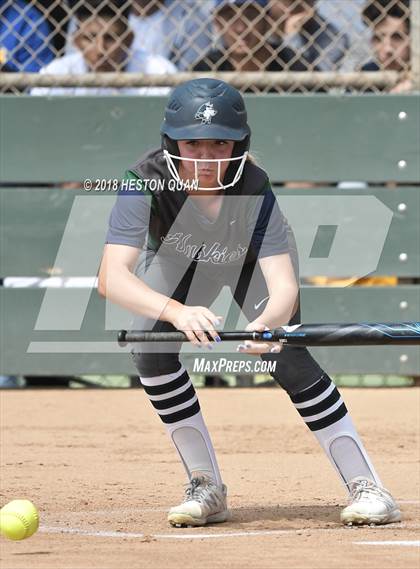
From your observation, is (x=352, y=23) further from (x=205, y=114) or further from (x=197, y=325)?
(x=197, y=325)

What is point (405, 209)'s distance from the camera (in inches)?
301

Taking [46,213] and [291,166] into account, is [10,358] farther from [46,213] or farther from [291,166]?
[291,166]

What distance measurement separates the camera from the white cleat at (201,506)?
4.42 m

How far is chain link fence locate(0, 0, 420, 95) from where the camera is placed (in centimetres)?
767

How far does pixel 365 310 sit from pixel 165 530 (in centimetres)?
357

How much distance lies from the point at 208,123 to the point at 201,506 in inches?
54.5

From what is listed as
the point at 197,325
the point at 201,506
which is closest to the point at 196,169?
the point at 197,325

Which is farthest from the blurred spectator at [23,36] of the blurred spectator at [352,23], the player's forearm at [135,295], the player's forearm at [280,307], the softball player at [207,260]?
the player's forearm at [280,307]

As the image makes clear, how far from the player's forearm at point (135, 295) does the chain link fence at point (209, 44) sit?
3.67 metres

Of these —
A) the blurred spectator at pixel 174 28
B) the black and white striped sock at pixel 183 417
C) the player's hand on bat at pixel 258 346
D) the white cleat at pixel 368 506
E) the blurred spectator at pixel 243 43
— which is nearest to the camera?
the player's hand on bat at pixel 258 346

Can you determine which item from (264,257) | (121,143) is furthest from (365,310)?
(264,257)

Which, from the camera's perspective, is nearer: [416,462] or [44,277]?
[416,462]

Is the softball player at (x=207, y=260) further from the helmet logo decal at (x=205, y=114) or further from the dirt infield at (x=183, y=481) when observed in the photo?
the dirt infield at (x=183, y=481)

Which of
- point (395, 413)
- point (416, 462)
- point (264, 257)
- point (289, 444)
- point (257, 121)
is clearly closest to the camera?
point (264, 257)
